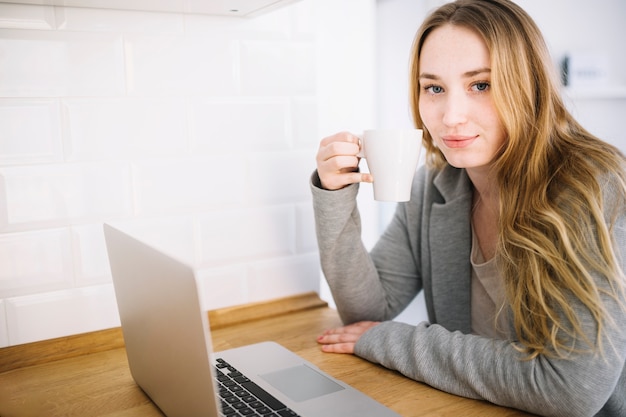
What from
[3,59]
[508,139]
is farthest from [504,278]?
[3,59]

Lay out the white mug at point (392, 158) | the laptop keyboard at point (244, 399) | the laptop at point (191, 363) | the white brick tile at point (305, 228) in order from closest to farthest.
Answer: the laptop at point (191, 363)
the laptop keyboard at point (244, 399)
the white mug at point (392, 158)
the white brick tile at point (305, 228)

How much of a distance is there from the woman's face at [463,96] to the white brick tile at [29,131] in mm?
694

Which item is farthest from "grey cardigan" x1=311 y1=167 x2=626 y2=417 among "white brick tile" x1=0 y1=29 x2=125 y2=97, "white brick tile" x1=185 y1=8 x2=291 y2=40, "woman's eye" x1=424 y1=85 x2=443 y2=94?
"white brick tile" x1=0 y1=29 x2=125 y2=97

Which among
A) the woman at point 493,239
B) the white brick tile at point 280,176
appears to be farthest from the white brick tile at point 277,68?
the woman at point 493,239

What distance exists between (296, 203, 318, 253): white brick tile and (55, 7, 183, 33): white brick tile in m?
0.48

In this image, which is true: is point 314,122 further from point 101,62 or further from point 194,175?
point 101,62

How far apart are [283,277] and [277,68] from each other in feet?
1.57

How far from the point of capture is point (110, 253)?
2.98 feet

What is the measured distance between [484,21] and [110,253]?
29.3 inches

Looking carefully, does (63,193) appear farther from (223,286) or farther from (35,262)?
(223,286)

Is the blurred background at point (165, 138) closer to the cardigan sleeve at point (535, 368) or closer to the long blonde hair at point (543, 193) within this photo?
the long blonde hair at point (543, 193)

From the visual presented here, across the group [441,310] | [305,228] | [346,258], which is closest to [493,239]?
[441,310]

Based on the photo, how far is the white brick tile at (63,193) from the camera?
42.1 inches

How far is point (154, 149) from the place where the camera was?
3.92 feet
